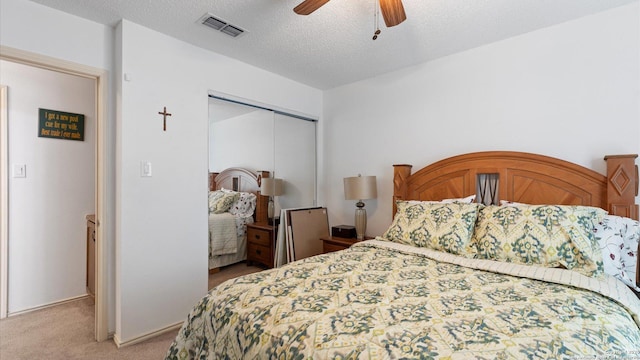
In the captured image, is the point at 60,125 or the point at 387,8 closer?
the point at 387,8

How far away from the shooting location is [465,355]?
853 millimetres

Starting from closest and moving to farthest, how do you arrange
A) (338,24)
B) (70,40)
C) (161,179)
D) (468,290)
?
(468,290) < (70,40) < (338,24) < (161,179)

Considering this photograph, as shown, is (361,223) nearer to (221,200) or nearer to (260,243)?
(260,243)

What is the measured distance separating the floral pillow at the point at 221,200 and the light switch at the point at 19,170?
170 centimetres

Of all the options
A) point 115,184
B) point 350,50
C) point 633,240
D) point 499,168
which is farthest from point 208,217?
point 633,240

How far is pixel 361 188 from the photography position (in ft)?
10.0

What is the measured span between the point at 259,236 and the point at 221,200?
635 millimetres

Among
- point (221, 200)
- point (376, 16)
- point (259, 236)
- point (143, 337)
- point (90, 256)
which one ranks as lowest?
point (143, 337)

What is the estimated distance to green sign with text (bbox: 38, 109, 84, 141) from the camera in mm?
2801

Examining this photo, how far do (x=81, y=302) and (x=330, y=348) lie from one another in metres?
3.16

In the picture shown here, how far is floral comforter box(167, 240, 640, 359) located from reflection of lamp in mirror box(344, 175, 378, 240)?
136 cm

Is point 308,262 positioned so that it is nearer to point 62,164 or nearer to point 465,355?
point 465,355

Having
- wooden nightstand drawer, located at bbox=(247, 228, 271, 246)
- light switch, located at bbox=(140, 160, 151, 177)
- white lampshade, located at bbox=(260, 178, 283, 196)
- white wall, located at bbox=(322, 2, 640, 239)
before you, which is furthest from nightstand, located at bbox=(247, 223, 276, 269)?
light switch, located at bbox=(140, 160, 151, 177)

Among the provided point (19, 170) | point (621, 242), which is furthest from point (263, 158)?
point (621, 242)
